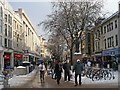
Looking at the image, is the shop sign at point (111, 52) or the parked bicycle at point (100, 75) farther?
the shop sign at point (111, 52)

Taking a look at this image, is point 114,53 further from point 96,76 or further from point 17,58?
point 17,58

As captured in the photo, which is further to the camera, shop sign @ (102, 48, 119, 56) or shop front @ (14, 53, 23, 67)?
shop front @ (14, 53, 23, 67)

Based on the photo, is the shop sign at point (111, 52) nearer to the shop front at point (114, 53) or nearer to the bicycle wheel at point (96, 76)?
the shop front at point (114, 53)

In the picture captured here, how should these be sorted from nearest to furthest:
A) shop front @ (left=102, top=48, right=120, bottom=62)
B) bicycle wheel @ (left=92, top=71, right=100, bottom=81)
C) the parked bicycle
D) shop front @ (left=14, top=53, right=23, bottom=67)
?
bicycle wheel @ (left=92, top=71, right=100, bottom=81)
the parked bicycle
shop front @ (left=102, top=48, right=120, bottom=62)
shop front @ (left=14, top=53, right=23, bottom=67)

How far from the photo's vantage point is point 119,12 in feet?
151

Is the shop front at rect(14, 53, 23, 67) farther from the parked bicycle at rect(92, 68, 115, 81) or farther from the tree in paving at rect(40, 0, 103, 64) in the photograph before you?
the parked bicycle at rect(92, 68, 115, 81)

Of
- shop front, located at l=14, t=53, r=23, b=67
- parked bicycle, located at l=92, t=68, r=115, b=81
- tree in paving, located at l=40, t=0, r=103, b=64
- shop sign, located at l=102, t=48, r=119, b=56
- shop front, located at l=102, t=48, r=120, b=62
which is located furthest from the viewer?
shop front, located at l=14, t=53, r=23, b=67

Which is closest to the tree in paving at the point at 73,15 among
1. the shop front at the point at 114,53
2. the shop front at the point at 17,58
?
the shop front at the point at 114,53

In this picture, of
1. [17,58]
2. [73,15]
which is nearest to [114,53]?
[73,15]

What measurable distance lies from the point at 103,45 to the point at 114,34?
34.6ft

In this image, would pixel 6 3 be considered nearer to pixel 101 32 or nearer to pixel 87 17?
pixel 101 32

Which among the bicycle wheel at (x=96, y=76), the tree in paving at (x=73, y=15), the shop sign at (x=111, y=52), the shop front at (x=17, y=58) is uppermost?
the tree in paving at (x=73, y=15)

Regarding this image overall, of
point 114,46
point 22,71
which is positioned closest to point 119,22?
→ point 114,46

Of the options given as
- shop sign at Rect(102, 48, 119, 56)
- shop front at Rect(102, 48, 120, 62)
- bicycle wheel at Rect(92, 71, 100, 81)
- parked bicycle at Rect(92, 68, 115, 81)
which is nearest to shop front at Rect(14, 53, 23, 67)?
shop sign at Rect(102, 48, 119, 56)
